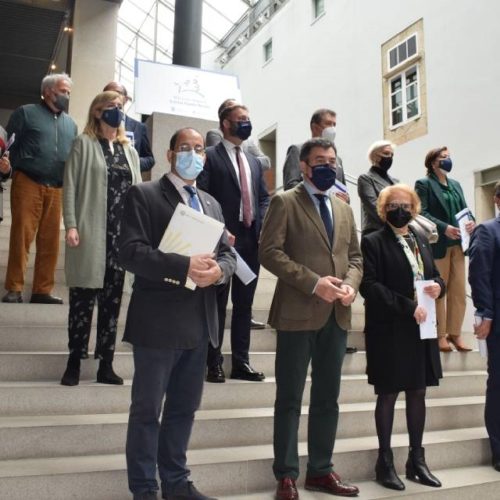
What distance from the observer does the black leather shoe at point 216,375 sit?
10.8 ft

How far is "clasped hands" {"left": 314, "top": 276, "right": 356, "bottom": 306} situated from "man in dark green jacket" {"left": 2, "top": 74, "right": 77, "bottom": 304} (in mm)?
2077

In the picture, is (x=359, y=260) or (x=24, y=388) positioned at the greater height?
(x=359, y=260)

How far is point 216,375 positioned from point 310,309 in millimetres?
1028

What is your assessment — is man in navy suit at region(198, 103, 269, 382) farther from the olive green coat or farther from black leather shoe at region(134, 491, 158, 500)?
black leather shoe at region(134, 491, 158, 500)

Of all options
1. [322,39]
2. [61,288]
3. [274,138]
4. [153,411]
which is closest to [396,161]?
[322,39]

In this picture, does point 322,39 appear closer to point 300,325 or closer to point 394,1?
point 394,1

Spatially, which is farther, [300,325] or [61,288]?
[61,288]

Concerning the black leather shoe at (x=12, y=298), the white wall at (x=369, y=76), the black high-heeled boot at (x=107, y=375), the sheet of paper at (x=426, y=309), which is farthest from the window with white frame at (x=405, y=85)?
the black high-heeled boot at (x=107, y=375)

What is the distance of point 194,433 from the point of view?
2.90m

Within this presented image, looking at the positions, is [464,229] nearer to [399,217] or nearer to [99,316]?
[399,217]

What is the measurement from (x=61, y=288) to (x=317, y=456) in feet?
8.20

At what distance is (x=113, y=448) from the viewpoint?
9.02ft

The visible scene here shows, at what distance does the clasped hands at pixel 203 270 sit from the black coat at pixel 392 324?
954 mm

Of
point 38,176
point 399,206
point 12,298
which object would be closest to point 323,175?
point 399,206
